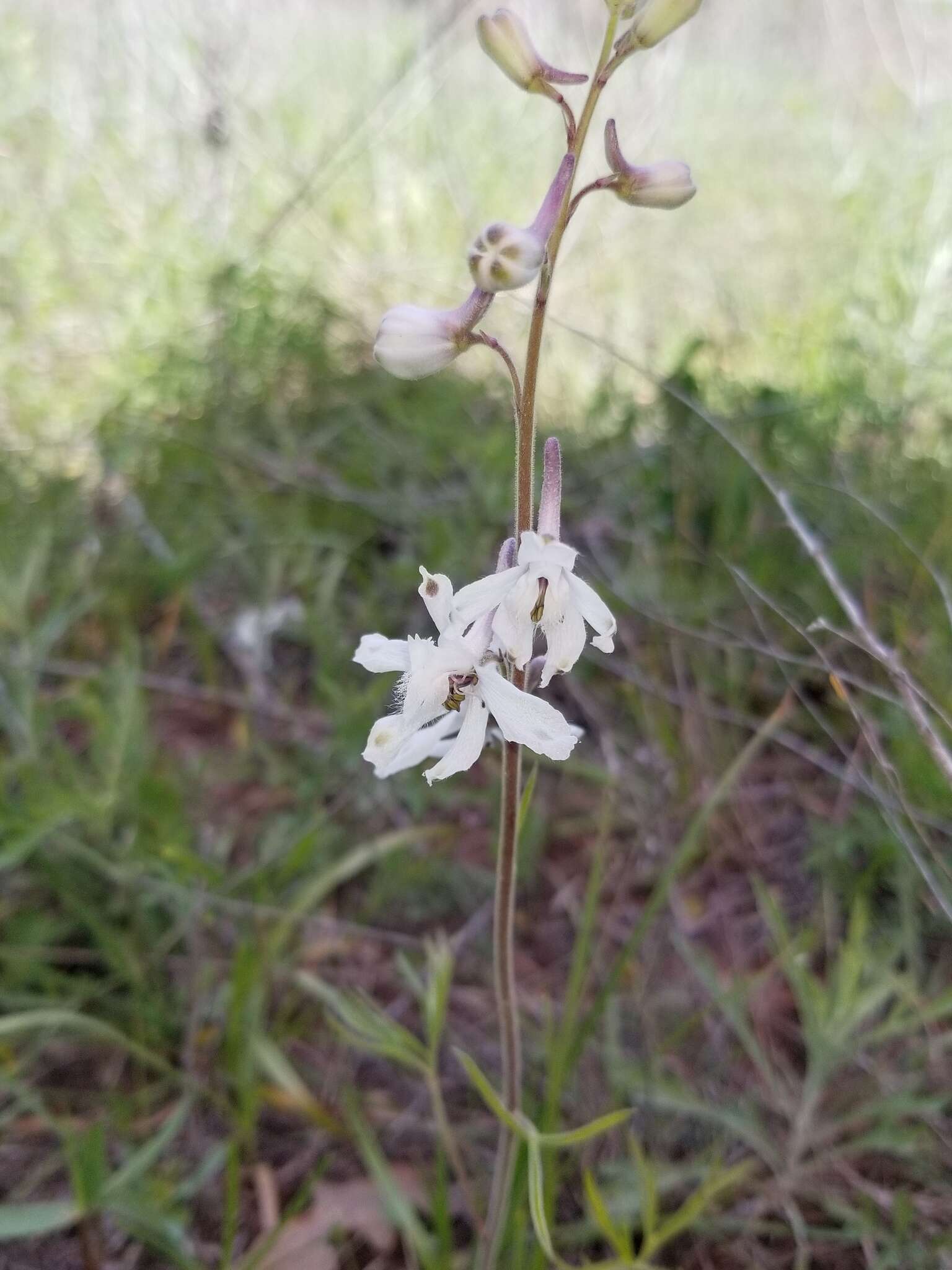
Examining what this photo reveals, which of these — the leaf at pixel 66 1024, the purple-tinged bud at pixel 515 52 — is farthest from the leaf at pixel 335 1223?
the purple-tinged bud at pixel 515 52

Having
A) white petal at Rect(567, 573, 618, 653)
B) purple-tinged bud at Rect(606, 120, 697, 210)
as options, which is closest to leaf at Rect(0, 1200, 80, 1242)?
white petal at Rect(567, 573, 618, 653)

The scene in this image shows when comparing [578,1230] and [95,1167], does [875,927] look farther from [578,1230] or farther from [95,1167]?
[95,1167]

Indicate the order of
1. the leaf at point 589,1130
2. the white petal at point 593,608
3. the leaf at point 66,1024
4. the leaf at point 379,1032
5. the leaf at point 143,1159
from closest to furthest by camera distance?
1. the white petal at point 593,608
2. the leaf at point 589,1130
3. the leaf at point 379,1032
4. the leaf at point 143,1159
5. the leaf at point 66,1024

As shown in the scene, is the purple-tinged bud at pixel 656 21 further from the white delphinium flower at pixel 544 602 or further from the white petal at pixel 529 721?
the white petal at pixel 529 721

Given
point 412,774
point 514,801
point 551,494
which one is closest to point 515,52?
point 551,494

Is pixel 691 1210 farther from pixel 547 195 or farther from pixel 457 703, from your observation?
pixel 547 195
